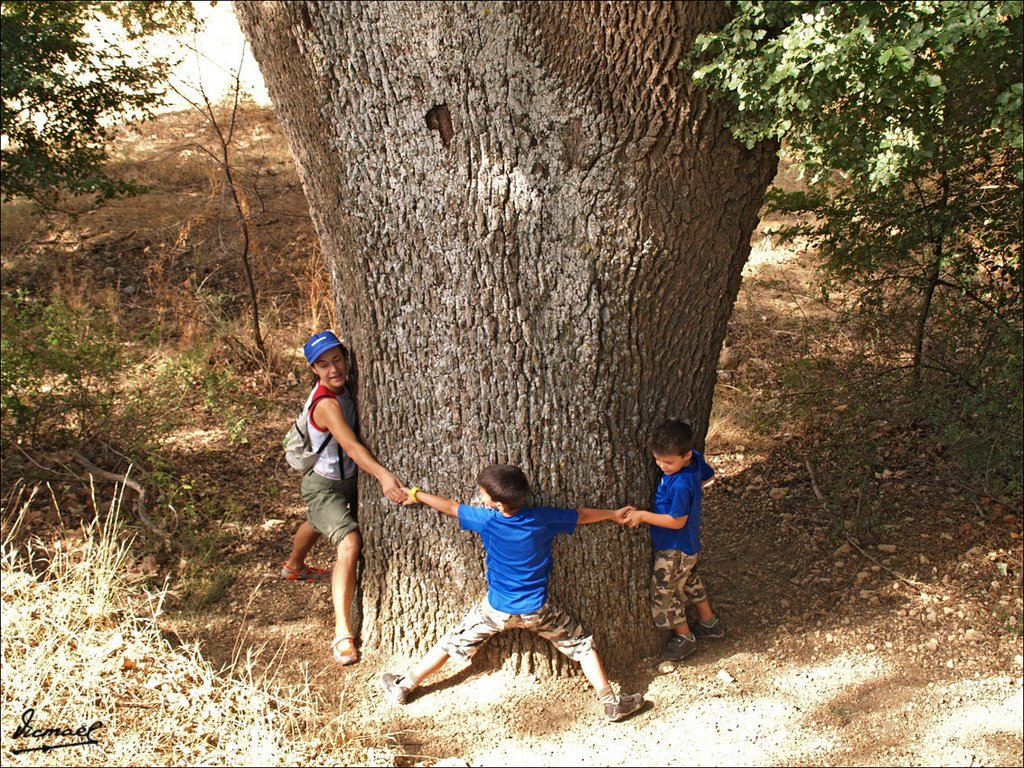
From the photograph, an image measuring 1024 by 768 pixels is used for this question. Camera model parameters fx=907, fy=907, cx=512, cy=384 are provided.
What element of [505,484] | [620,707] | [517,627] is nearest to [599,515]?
[505,484]

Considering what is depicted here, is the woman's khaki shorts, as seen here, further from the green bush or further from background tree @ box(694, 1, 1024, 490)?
background tree @ box(694, 1, 1024, 490)

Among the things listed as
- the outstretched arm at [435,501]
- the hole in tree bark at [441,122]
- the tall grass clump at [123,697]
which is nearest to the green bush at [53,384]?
the tall grass clump at [123,697]

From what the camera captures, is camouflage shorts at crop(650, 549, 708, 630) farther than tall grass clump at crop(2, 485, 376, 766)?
Yes

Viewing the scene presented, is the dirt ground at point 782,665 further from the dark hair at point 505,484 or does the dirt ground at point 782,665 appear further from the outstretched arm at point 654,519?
the dark hair at point 505,484

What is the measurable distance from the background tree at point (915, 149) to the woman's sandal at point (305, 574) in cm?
324

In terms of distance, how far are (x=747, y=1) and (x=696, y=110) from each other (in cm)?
40

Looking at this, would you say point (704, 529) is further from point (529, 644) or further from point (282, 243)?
point (282, 243)

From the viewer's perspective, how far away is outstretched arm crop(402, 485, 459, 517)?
3.81m

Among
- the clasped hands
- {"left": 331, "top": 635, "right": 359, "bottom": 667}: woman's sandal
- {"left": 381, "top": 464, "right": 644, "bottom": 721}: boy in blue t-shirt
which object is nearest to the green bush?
{"left": 331, "top": 635, "right": 359, "bottom": 667}: woman's sandal

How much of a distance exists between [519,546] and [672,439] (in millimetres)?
757

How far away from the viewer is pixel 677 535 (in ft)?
13.1

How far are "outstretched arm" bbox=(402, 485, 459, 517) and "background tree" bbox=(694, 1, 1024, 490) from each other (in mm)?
1854

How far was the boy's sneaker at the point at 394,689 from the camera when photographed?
399 cm

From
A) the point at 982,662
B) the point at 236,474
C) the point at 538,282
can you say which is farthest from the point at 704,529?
the point at 236,474
